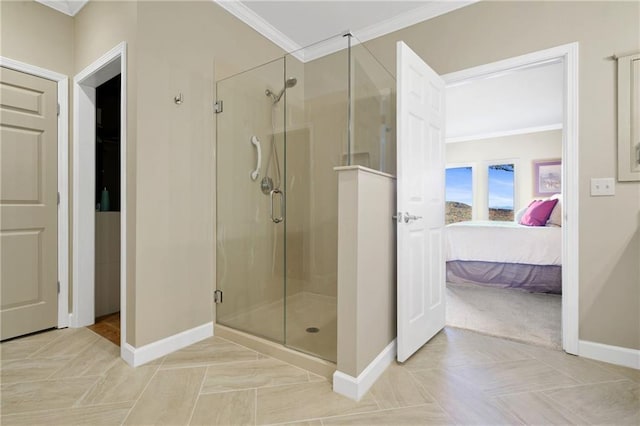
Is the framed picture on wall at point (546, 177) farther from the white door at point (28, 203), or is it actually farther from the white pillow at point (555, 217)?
the white door at point (28, 203)

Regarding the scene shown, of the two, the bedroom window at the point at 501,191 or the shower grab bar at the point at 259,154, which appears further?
the bedroom window at the point at 501,191

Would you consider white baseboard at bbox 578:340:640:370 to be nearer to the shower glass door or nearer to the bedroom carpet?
the bedroom carpet

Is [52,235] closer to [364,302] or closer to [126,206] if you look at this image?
[126,206]

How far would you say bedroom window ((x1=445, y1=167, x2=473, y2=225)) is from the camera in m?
6.70

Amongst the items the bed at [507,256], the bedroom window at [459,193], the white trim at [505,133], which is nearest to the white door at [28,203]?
the bed at [507,256]

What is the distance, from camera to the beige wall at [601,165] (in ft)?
6.29

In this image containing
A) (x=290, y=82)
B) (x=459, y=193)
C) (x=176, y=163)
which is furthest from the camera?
(x=459, y=193)

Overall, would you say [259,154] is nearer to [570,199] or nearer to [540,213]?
[570,199]

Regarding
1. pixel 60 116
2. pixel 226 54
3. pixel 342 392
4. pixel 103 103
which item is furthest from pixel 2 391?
pixel 103 103

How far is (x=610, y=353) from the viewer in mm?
1950

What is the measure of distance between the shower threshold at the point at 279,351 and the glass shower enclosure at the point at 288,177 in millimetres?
63

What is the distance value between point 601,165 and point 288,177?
2067 millimetres

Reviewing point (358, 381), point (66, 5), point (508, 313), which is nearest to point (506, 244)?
point (508, 313)

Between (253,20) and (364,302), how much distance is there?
263 centimetres
